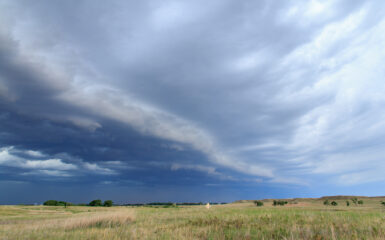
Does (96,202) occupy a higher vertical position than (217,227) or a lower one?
higher

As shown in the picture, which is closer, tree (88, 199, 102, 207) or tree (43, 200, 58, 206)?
tree (43, 200, 58, 206)

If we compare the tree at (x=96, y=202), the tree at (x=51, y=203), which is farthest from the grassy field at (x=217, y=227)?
the tree at (x=96, y=202)

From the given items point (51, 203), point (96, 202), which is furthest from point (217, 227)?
point (96, 202)

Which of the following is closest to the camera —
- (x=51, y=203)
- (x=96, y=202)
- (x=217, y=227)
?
(x=217, y=227)

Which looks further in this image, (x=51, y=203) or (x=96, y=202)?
(x=96, y=202)

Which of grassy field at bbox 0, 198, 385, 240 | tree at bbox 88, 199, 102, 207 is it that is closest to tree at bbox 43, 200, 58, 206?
tree at bbox 88, 199, 102, 207

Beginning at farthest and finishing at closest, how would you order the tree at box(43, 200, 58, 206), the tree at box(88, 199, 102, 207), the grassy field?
1. the tree at box(88, 199, 102, 207)
2. the tree at box(43, 200, 58, 206)
3. the grassy field

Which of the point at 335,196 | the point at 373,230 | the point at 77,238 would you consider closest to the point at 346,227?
the point at 373,230

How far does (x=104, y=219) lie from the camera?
67.7 ft

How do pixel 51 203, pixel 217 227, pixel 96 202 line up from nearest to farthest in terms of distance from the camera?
pixel 217 227
pixel 51 203
pixel 96 202

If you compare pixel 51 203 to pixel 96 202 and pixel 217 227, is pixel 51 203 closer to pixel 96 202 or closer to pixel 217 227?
pixel 96 202

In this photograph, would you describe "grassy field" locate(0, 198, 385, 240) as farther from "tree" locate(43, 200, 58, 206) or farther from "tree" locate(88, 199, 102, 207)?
"tree" locate(88, 199, 102, 207)

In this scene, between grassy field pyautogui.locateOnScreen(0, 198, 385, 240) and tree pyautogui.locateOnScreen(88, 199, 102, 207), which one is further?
tree pyautogui.locateOnScreen(88, 199, 102, 207)

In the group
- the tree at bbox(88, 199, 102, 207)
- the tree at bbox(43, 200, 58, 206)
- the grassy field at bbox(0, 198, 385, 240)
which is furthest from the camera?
the tree at bbox(88, 199, 102, 207)
